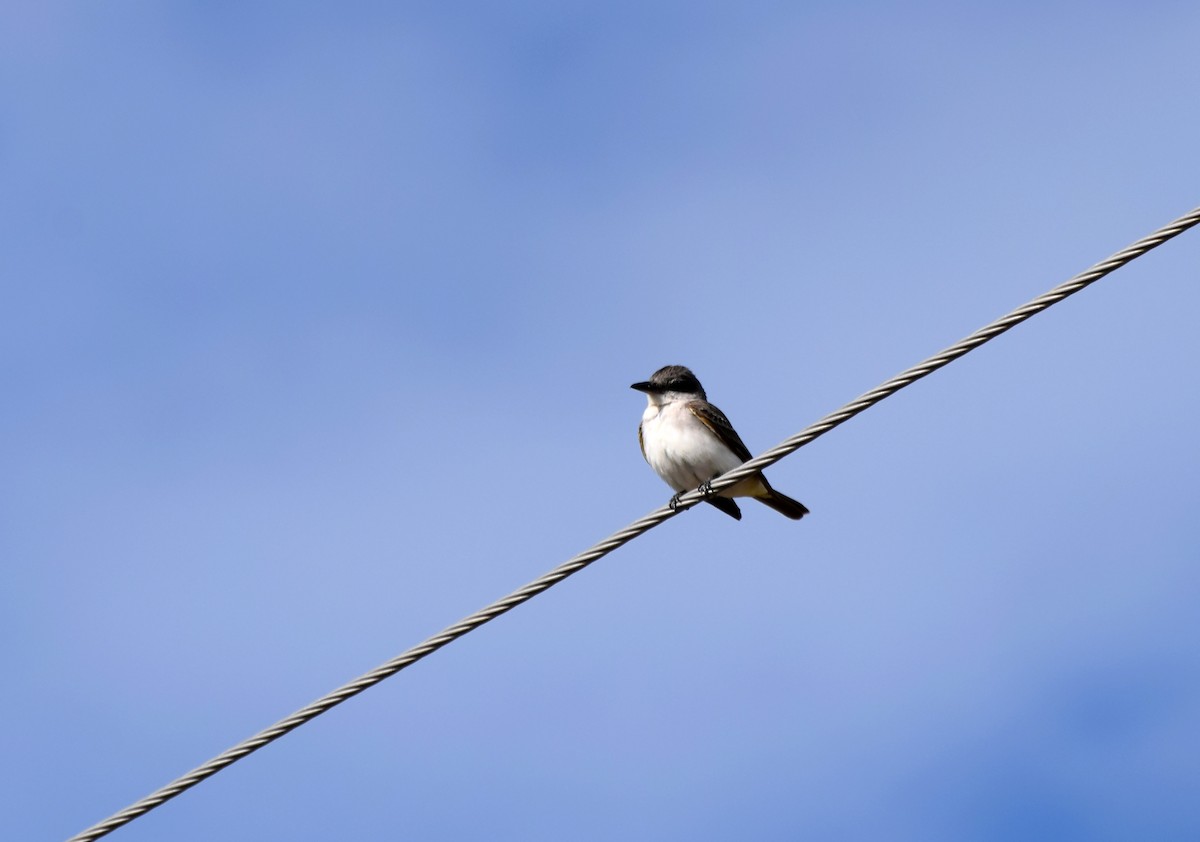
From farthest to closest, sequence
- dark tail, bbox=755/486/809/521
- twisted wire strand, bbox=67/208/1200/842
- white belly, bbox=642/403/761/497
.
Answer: dark tail, bbox=755/486/809/521 < white belly, bbox=642/403/761/497 < twisted wire strand, bbox=67/208/1200/842

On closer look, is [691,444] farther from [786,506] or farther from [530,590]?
[530,590]

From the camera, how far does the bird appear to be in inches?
525

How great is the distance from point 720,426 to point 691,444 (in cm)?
45

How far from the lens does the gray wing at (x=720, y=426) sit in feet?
44.6

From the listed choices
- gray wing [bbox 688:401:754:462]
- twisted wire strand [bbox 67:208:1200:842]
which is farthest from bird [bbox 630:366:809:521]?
twisted wire strand [bbox 67:208:1200:842]

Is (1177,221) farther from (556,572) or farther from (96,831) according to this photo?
(96,831)

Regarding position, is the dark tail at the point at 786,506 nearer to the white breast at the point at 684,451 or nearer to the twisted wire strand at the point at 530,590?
the white breast at the point at 684,451

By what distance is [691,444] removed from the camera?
43.8 feet

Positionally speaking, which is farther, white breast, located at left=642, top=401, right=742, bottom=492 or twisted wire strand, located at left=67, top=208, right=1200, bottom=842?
white breast, located at left=642, top=401, right=742, bottom=492

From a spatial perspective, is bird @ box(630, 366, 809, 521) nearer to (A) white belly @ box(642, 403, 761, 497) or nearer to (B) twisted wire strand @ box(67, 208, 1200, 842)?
(A) white belly @ box(642, 403, 761, 497)

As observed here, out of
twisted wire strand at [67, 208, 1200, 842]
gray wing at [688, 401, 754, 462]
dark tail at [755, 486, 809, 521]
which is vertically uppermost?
gray wing at [688, 401, 754, 462]

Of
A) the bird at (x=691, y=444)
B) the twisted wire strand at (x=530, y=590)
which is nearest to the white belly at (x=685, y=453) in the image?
the bird at (x=691, y=444)

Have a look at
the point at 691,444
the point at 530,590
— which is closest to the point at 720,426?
the point at 691,444

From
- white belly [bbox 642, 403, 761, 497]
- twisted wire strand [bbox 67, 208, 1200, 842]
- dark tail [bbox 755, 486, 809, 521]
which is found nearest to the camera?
twisted wire strand [bbox 67, 208, 1200, 842]
